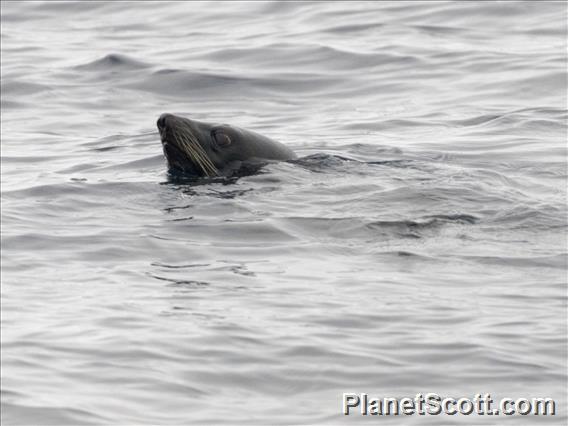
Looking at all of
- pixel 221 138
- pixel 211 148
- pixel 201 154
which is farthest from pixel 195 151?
pixel 221 138

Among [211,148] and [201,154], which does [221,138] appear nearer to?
[211,148]

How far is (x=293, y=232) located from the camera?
10469 mm

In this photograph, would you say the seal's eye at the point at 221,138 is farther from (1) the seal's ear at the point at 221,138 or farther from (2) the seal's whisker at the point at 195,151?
(2) the seal's whisker at the point at 195,151

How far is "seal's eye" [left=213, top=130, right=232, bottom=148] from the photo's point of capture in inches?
504

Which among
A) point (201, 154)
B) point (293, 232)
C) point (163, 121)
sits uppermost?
point (163, 121)

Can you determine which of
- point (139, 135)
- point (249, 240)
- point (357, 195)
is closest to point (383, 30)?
point (139, 135)

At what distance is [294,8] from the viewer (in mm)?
23328

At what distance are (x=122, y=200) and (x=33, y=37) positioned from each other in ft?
37.1

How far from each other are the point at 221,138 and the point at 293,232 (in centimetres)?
255

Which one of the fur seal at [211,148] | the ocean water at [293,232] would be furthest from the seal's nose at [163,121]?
the ocean water at [293,232]

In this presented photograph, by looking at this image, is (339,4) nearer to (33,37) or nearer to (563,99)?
(33,37)

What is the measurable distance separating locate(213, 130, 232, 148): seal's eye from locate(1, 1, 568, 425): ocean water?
56 centimetres

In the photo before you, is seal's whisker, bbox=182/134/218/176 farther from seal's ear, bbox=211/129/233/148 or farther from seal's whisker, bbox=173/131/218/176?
seal's ear, bbox=211/129/233/148

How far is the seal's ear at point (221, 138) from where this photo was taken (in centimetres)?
1279
